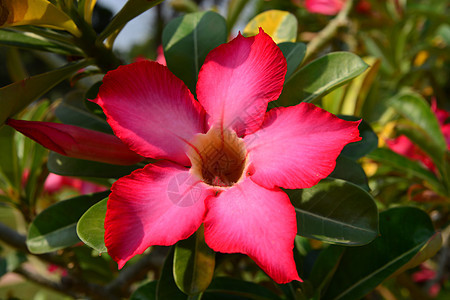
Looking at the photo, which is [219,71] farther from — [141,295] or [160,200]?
[141,295]

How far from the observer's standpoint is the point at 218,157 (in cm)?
61

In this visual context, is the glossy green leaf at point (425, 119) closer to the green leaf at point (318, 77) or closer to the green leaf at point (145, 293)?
the green leaf at point (318, 77)

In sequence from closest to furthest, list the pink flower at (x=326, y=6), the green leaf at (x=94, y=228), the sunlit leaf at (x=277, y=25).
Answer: the green leaf at (x=94, y=228) < the sunlit leaf at (x=277, y=25) < the pink flower at (x=326, y=6)

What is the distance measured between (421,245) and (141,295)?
50 centimetres

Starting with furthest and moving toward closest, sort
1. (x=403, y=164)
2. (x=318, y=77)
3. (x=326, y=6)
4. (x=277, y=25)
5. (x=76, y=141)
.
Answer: (x=326, y=6) < (x=403, y=164) < (x=277, y=25) < (x=318, y=77) < (x=76, y=141)

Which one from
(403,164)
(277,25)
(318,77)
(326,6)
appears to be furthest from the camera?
(326,6)

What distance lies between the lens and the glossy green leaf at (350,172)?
2.01 ft

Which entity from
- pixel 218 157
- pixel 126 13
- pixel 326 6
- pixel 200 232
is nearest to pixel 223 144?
pixel 218 157

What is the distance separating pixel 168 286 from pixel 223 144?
0.25 metres

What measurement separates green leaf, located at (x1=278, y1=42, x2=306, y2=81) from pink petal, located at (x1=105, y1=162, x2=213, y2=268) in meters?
0.27


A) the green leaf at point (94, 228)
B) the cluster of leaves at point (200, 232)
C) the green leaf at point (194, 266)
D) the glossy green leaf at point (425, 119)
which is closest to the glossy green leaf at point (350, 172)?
the cluster of leaves at point (200, 232)

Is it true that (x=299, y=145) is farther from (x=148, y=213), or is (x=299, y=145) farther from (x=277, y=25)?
(x=277, y=25)

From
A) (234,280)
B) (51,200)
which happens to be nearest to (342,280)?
(234,280)

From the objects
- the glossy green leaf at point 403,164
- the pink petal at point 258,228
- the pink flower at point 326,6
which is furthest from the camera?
the pink flower at point 326,6
